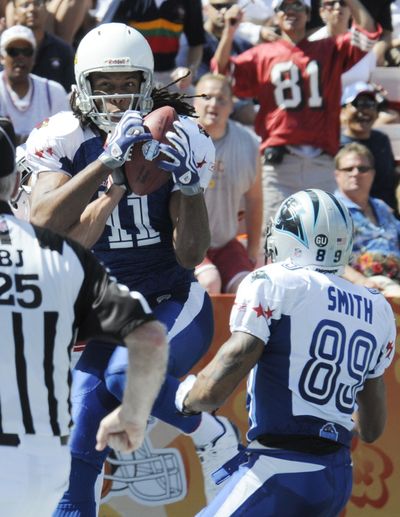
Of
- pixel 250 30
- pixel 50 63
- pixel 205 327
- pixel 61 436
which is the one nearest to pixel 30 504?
pixel 61 436

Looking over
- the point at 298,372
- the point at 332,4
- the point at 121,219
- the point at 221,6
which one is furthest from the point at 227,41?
the point at 298,372

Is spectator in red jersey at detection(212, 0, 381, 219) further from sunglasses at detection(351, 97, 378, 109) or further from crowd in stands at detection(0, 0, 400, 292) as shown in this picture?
sunglasses at detection(351, 97, 378, 109)

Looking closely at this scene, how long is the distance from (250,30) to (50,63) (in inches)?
98.2

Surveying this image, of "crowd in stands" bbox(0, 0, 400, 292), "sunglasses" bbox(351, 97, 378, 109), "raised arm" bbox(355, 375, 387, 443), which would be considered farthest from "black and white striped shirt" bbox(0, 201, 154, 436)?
"sunglasses" bbox(351, 97, 378, 109)

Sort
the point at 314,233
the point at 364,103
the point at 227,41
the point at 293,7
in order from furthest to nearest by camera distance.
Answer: the point at 364,103, the point at 227,41, the point at 293,7, the point at 314,233

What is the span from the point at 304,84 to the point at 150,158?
414cm

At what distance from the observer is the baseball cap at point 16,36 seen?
845 cm

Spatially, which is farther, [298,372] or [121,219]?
[121,219]

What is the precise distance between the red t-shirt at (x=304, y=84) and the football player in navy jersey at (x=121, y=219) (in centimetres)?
350

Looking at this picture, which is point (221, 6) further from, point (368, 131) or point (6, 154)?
point (6, 154)

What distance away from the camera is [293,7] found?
8508 mm

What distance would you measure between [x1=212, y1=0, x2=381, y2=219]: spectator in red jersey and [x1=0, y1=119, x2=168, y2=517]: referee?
524 cm

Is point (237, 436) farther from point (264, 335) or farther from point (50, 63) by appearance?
point (50, 63)

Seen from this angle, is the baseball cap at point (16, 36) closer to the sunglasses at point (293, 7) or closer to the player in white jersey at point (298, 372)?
the sunglasses at point (293, 7)
